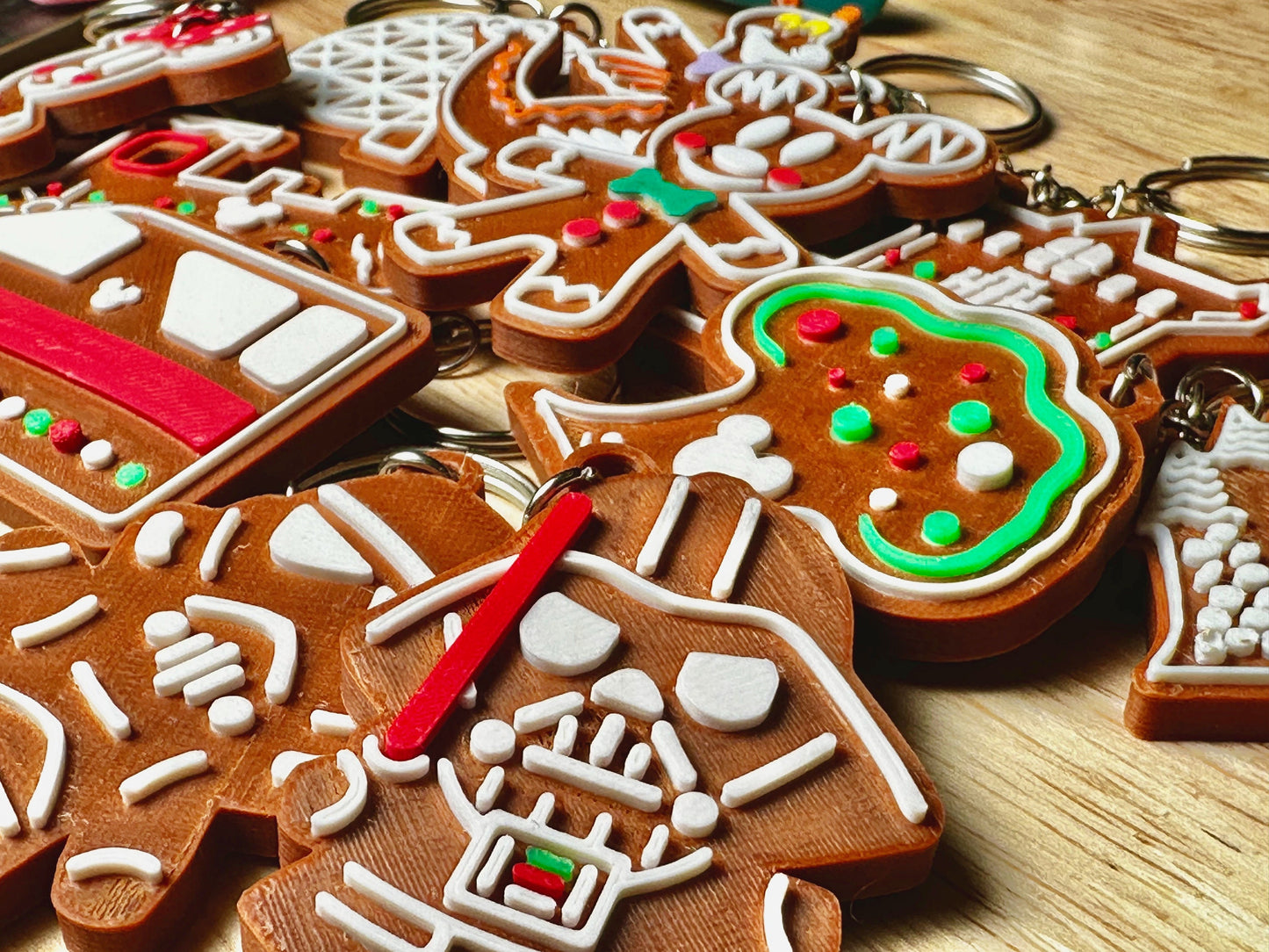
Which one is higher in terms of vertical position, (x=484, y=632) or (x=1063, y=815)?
(x=484, y=632)

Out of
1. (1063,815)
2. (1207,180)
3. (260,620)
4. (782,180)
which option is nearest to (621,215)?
(782,180)

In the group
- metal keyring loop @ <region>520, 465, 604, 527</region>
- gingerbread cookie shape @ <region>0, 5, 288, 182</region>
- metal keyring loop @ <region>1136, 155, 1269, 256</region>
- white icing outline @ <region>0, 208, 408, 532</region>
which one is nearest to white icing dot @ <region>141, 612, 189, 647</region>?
white icing outline @ <region>0, 208, 408, 532</region>

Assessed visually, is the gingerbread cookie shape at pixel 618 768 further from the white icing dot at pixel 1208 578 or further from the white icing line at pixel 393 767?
the white icing dot at pixel 1208 578

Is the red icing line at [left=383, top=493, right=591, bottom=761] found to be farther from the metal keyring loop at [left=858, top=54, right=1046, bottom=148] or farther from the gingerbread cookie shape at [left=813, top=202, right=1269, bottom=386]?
the metal keyring loop at [left=858, top=54, right=1046, bottom=148]

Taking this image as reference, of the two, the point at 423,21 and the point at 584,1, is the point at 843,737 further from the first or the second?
the point at 584,1

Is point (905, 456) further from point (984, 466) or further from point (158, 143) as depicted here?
point (158, 143)

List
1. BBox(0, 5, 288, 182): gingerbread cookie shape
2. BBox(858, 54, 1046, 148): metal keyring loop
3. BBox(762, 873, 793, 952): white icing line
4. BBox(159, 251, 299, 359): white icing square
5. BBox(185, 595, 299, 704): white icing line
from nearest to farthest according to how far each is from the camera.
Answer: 1. BBox(762, 873, 793, 952): white icing line
2. BBox(185, 595, 299, 704): white icing line
3. BBox(159, 251, 299, 359): white icing square
4. BBox(0, 5, 288, 182): gingerbread cookie shape
5. BBox(858, 54, 1046, 148): metal keyring loop

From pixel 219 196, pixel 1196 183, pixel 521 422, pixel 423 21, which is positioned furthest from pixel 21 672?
pixel 1196 183
